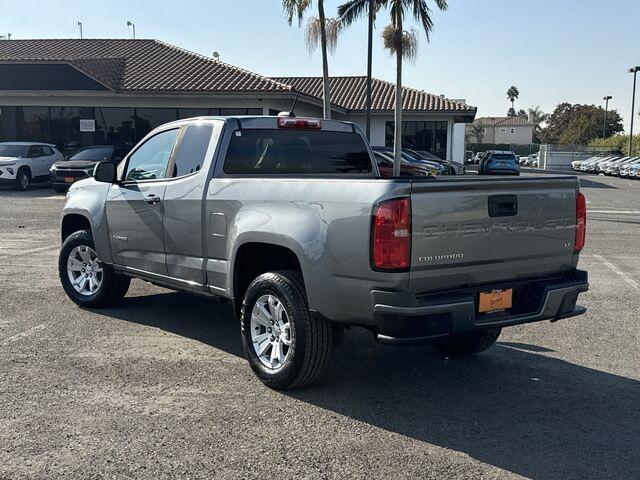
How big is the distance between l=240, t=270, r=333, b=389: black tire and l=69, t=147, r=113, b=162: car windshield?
17.7 meters

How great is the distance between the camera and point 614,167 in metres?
47.3

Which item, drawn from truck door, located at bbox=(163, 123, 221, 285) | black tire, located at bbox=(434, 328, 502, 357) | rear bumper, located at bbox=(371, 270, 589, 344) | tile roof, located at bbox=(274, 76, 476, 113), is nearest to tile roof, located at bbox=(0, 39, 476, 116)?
tile roof, located at bbox=(274, 76, 476, 113)

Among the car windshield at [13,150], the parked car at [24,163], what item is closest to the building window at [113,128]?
the parked car at [24,163]

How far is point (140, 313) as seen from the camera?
687 cm

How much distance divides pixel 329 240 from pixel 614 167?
48.3 meters

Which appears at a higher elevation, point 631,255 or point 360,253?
point 360,253

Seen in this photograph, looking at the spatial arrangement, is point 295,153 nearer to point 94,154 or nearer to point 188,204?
point 188,204

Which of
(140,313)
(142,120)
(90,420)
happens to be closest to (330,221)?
(90,420)

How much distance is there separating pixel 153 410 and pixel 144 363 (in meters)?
1.00

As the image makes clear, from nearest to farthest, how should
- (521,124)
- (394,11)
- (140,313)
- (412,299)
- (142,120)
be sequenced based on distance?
(412,299) < (140,313) < (394,11) < (142,120) < (521,124)

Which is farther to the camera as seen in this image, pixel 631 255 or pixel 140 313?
pixel 631 255

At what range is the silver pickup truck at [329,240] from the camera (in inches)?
156

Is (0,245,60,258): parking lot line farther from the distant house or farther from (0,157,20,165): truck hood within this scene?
the distant house

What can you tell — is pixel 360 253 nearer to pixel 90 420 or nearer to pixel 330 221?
pixel 330 221
